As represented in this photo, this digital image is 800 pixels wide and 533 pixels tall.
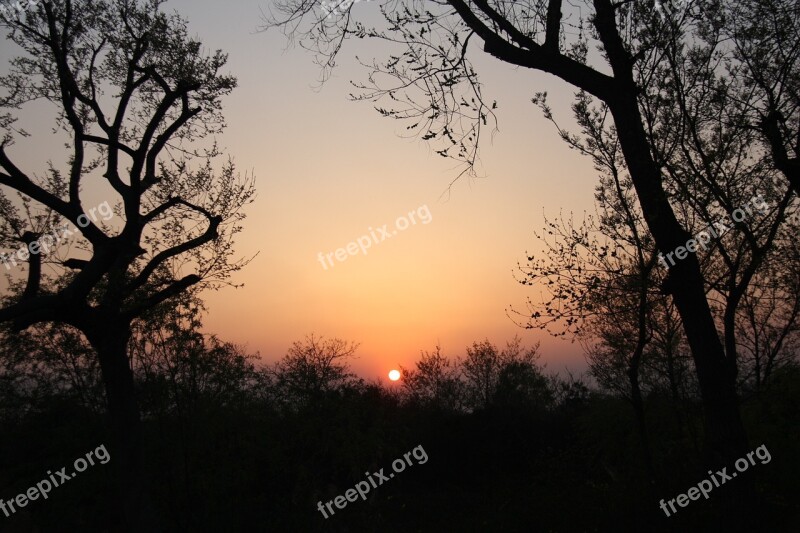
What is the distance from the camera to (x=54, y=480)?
666 inches

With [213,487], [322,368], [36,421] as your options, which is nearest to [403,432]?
[322,368]

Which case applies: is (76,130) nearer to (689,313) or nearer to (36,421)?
(689,313)

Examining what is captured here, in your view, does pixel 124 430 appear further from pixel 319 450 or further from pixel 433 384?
pixel 433 384

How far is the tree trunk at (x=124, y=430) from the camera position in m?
9.84

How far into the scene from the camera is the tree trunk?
984cm

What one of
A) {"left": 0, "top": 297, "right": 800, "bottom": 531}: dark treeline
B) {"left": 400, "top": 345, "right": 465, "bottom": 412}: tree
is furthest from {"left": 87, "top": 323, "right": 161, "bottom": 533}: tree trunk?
{"left": 400, "top": 345, "right": 465, "bottom": 412}: tree

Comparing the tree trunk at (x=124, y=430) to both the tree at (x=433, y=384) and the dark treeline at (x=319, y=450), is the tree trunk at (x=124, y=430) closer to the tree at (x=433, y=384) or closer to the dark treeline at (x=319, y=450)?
the dark treeline at (x=319, y=450)

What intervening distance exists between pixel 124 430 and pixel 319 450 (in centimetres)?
1393

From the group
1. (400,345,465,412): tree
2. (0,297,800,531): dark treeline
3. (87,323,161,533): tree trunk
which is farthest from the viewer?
(400,345,465,412): tree

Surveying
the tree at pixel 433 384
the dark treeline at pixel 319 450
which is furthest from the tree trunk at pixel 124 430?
the tree at pixel 433 384

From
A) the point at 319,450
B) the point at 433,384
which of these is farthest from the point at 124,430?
the point at 433,384

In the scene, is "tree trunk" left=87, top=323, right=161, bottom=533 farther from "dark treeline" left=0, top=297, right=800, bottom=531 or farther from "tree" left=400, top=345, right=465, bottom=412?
"tree" left=400, top=345, right=465, bottom=412

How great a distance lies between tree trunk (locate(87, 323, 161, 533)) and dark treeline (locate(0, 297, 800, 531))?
7.52 ft

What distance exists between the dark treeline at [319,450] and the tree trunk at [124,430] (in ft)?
7.52
